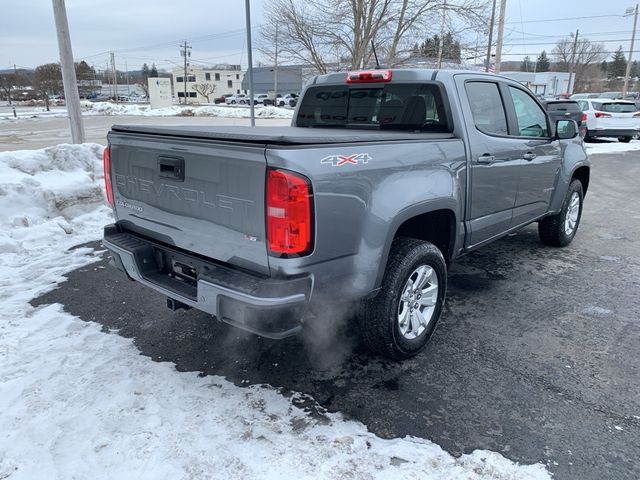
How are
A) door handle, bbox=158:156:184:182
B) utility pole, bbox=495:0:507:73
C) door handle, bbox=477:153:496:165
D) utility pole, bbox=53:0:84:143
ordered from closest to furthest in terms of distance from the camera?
door handle, bbox=158:156:184:182 → door handle, bbox=477:153:496:165 → utility pole, bbox=53:0:84:143 → utility pole, bbox=495:0:507:73

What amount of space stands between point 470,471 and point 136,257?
2.30m

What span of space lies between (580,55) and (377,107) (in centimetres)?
8937

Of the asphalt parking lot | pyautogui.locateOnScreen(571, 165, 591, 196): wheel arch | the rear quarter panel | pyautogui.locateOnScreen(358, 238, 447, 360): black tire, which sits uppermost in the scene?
the rear quarter panel

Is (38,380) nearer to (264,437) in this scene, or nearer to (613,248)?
(264,437)

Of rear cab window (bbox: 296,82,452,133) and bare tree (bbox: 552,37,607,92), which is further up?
bare tree (bbox: 552,37,607,92)

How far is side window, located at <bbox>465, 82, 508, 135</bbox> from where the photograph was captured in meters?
3.90

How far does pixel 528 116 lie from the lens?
4746mm

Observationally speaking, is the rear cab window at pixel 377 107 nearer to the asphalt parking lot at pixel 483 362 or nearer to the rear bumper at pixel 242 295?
the asphalt parking lot at pixel 483 362

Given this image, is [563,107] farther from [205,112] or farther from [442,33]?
[205,112]

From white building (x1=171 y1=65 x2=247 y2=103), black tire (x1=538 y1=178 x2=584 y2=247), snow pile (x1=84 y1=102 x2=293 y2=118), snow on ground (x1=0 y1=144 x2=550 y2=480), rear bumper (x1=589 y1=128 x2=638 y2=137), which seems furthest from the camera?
white building (x1=171 y1=65 x2=247 y2=103)

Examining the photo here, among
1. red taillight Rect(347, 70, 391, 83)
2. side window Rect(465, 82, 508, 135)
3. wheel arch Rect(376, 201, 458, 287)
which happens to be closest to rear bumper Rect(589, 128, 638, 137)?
side window Rect(465, 82, 508, 135)

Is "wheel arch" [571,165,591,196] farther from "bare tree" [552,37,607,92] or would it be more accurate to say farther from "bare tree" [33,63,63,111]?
"bare tree" [552,37,607,92]

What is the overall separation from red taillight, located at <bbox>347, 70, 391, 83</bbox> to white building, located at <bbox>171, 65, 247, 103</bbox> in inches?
3443

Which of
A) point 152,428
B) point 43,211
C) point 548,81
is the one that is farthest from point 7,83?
point 152,428
